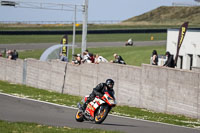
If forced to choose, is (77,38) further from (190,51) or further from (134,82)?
(134,82)

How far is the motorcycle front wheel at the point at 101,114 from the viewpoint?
45.1 feet

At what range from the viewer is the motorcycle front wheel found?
1374 cm

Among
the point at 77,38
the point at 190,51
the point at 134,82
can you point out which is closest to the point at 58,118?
the point at 134,82

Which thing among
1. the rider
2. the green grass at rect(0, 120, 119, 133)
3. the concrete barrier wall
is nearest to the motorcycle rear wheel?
the rider

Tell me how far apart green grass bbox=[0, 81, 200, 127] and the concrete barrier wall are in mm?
534

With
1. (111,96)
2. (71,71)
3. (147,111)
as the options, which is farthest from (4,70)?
(111,96)

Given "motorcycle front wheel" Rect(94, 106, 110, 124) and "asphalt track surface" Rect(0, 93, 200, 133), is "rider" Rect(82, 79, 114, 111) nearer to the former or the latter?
"motorcycle front wheel" Rect(94, 106, 110, 124)

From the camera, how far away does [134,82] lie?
2134 centimetres

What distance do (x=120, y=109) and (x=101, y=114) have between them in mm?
6128

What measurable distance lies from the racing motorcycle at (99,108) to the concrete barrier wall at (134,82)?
17.8 feet

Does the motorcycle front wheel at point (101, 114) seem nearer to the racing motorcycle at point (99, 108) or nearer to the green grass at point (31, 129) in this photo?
the racing motorcycle at point (99, 108)

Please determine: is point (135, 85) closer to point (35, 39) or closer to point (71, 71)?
point (71, 71)

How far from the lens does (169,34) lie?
35.9 metres

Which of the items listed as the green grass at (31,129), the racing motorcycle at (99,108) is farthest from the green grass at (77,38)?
the green grass at (31,129)
